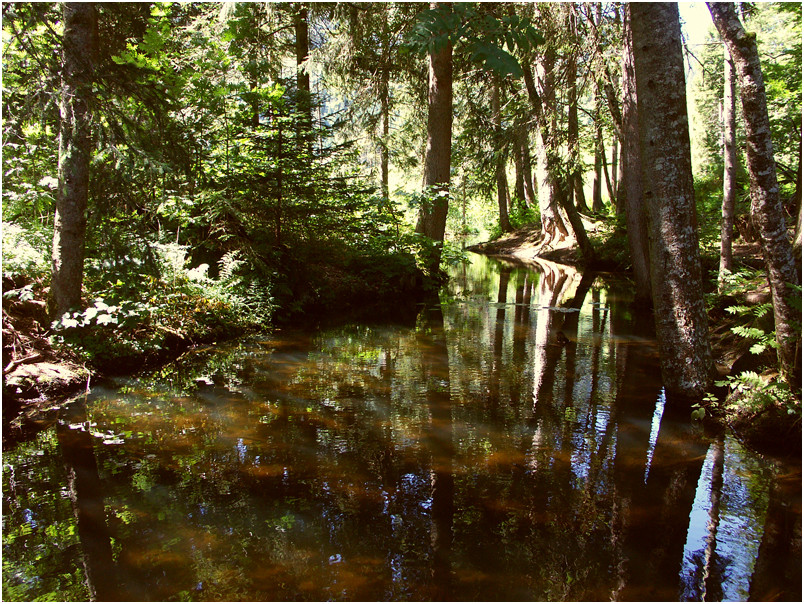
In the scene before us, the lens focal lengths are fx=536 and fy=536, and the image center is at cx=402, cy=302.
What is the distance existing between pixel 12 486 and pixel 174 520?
147 cm

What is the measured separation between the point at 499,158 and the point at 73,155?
1103 cm

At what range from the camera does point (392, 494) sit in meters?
3.90

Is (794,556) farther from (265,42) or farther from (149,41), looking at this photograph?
(265,42)

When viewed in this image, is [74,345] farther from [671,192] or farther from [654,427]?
[671,192]

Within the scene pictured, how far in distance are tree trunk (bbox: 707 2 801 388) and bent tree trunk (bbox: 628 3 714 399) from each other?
631 mm

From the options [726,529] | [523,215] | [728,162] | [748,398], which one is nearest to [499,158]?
[728,162]

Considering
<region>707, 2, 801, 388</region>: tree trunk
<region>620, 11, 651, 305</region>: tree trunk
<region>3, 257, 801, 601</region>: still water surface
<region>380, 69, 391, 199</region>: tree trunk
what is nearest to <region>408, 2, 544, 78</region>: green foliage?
<region>707, 2, 801, 388</region>: tree trunk

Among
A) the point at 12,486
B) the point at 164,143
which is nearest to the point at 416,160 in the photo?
the point at 164,143

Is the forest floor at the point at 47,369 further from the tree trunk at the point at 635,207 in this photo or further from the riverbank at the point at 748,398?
the tree trunk at the point at 635,207

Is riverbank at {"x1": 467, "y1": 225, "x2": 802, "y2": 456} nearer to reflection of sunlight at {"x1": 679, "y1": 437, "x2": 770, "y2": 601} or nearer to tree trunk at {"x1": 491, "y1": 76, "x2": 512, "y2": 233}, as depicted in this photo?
reflection of sunlight at {"x1": 679, "y1": 437, "x2": 770, "y2": 601}

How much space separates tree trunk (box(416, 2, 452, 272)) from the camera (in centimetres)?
1263

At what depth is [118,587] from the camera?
→ 9.50 feet

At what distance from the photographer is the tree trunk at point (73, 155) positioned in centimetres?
618

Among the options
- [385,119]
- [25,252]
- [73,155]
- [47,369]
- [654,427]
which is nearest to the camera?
[654,427]
